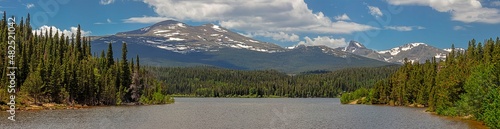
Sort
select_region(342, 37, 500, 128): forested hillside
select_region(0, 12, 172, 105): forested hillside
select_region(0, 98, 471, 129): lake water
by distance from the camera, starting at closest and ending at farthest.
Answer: select_region(342, 37, 500, 128): forested hillside, select_region(0, 98, 471, 129): lake water, select_region(0, 12, 172, 105): forested hillside

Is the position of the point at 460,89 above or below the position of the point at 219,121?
above

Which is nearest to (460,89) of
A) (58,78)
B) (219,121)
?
(219,121)

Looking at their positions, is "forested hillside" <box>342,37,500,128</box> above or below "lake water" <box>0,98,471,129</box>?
above

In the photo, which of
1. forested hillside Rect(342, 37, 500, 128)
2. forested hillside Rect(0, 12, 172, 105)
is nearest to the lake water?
forested hillside Rect(342, 37, 500, 128)

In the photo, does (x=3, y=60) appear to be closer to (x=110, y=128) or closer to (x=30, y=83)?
(x=30, y=83)

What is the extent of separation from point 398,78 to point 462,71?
79.2 metres

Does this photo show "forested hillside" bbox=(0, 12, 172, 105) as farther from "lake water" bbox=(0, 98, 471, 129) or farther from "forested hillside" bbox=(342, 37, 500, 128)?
"forested hillside" bbox=(342, 37, 500, 128)

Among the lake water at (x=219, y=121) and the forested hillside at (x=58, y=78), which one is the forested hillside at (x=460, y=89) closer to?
the lake water at (x=219, y=121)

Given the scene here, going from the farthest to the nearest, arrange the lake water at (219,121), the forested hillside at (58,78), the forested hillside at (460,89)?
the forested hillside at (58,78) → the lake water at (219,121) → the forested hillside at (460,89)

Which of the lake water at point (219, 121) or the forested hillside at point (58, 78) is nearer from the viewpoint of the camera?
the lake water at point (219, 121)

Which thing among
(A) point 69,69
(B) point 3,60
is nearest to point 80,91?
(A) point 69,69

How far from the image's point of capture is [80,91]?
541 feet

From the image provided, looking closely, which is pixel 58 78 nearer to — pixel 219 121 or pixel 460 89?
pixel 219 121

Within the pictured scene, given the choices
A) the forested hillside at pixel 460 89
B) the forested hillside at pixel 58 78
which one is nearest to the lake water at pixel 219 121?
the forested hillside at pixel 460 89
